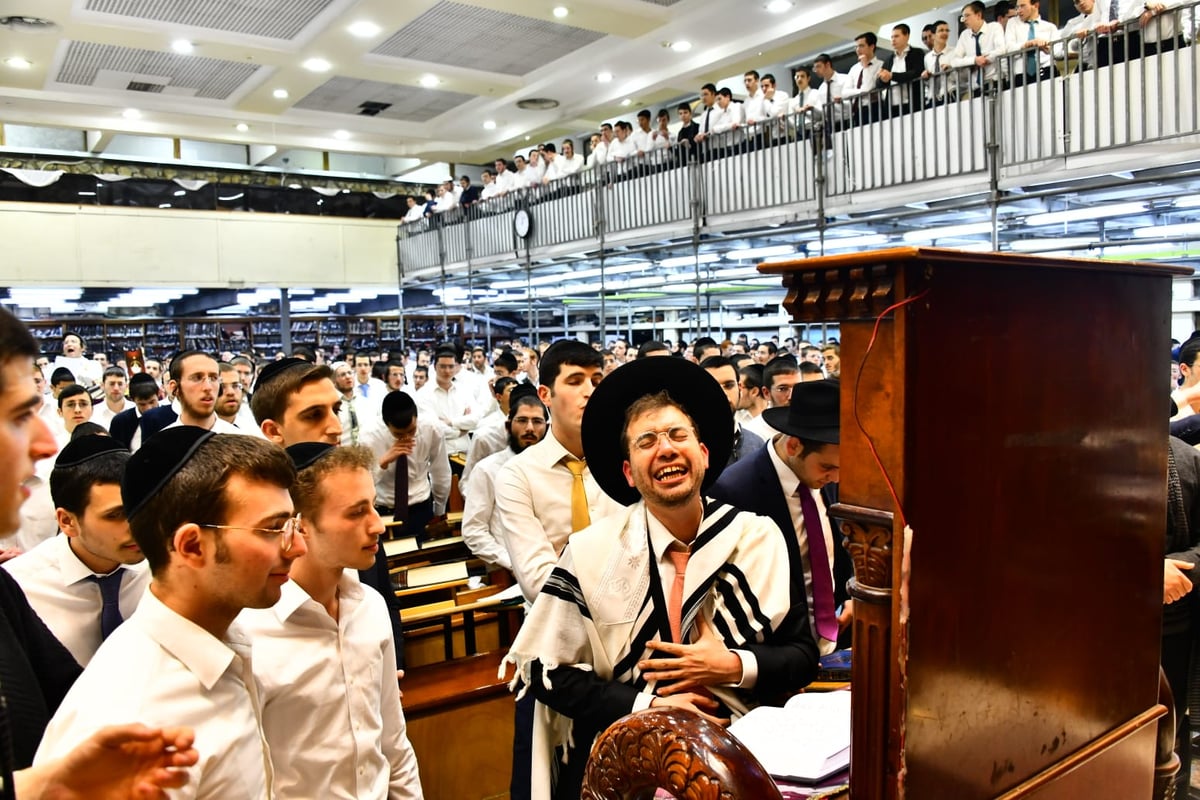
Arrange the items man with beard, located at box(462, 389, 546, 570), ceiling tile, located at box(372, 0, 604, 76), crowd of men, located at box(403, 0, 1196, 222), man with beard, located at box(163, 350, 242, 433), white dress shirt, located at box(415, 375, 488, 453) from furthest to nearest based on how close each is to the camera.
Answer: ceiling tile, located at box(372, 0, 604, 76), white dress shirt, located at box(415, 375, 488, 453), crowd of men, located at box(403, 0, 1196, 222), man with beard, located at box(163, 350, 242, 433), man with beard, located at box(462, 389, 546, 570)

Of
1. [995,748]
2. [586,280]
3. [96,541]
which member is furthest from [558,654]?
[586,280]

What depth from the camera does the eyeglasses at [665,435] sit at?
1863 mm

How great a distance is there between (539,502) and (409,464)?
281cm

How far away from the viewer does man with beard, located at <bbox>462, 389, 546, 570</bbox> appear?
439 cm

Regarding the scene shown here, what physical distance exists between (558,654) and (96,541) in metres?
1.46

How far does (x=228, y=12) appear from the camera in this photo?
12797 mm

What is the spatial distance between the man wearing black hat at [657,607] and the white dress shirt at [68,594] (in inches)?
49.5

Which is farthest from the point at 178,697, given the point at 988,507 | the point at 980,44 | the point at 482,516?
the point at 980,44

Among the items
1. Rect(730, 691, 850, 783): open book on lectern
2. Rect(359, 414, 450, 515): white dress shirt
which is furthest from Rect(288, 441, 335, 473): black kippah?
Rect(359, 414, 450, 515): white dress shirt

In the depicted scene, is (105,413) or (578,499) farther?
(105,413)

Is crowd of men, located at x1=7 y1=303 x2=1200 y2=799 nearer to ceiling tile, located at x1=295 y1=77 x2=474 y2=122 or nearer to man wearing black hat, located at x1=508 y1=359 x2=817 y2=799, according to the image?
man wearing black hat, located at x1=508 y1=359 x2=817 y2=799

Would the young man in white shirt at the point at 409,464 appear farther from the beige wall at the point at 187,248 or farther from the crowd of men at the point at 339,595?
the beige wall at the point at 187,248

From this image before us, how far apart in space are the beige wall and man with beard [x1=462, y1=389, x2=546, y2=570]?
542 inches

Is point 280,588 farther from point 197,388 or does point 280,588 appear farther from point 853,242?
point 853,242
